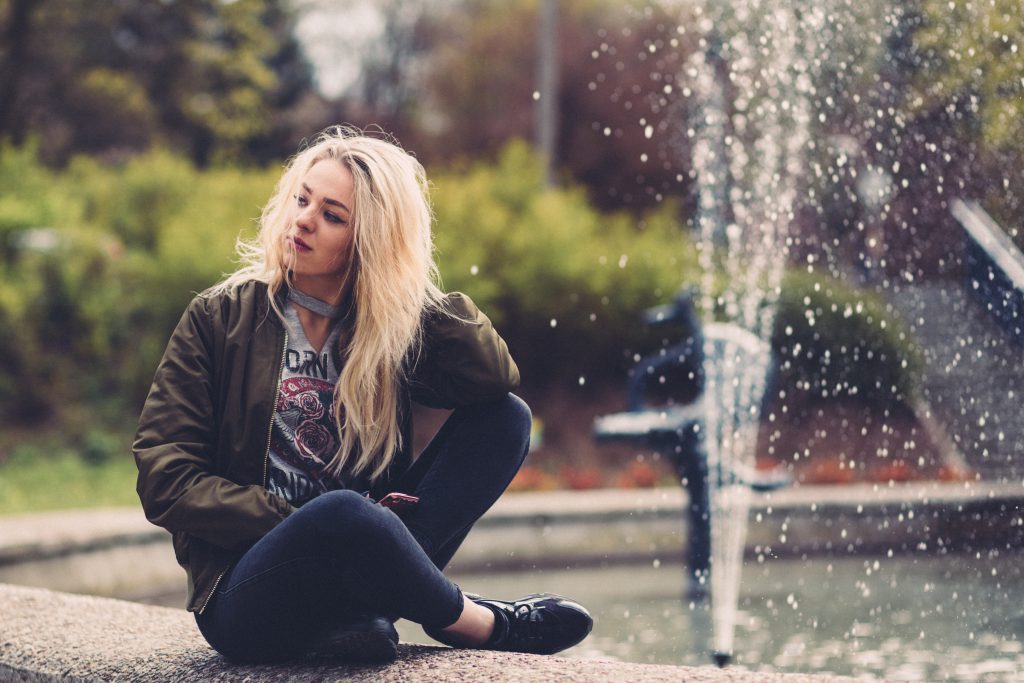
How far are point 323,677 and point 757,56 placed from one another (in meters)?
5.72

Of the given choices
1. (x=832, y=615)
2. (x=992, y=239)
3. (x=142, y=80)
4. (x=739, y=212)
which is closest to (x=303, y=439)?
(x=832, y=615)

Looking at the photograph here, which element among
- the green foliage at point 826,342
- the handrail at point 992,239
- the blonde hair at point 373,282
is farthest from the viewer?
the green foliage at point 826,342

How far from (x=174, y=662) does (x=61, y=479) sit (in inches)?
241

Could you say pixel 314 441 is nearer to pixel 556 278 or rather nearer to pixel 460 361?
pixel 460 361

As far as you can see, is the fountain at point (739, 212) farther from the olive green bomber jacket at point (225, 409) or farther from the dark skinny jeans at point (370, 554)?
the olive green bomber jacket at point (225, 409)

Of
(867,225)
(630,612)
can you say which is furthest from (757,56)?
(630,612)

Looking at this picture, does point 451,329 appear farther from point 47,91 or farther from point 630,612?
point 47,91

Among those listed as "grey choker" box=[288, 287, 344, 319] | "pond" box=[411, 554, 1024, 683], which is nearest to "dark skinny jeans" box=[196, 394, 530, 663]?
"grey choker" box=[288, 287, 344, 319]

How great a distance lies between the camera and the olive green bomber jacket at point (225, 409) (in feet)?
7.23

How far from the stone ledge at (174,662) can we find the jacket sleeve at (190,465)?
0.28 m

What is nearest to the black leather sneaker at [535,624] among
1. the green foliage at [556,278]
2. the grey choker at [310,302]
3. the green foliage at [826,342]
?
the grey choker at [310,302]

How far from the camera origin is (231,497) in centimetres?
221

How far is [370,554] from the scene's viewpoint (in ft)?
7.06

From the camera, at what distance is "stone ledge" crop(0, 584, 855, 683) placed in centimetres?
214
